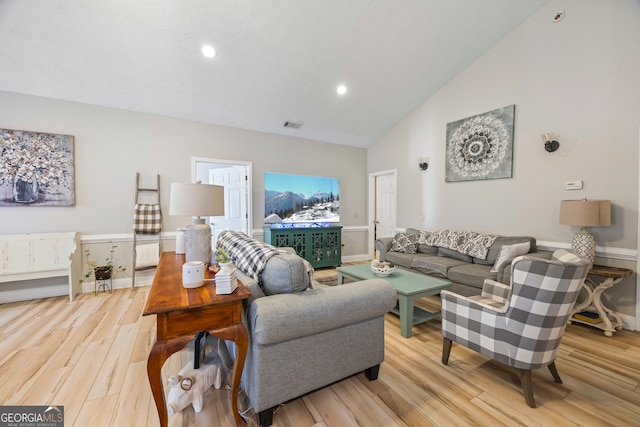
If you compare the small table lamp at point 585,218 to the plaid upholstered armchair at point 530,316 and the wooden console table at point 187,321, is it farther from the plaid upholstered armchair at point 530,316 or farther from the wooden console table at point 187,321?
the wooden console table at point 187,321

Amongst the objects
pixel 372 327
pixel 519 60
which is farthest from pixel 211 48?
pixel 519 60

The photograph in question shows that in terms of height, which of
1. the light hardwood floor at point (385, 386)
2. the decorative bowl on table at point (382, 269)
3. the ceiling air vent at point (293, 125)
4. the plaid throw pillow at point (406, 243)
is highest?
the ceiling air vent at point (293, 125)

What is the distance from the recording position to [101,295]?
138 inches

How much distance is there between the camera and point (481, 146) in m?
3.71

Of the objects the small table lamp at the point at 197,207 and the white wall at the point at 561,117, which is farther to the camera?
the white wall at the point at 561,117

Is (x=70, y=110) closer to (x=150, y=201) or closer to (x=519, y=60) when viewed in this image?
(x=150, y=201)

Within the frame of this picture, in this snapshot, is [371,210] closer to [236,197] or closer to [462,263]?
[462,263]

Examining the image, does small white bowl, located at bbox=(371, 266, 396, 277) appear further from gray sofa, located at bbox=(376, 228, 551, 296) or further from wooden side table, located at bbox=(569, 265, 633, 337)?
wooden side table, located at bbox=(569, 265, 633, 337)

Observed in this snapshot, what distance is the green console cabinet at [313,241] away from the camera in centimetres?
451

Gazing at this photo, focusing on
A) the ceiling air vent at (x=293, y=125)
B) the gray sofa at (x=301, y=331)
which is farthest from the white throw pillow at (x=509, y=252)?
the ceiling air vent at (x=293, y=125)

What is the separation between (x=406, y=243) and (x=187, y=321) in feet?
11.5

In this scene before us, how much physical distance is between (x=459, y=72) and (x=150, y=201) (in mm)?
5133

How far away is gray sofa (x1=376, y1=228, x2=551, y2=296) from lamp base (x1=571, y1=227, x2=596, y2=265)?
25cm

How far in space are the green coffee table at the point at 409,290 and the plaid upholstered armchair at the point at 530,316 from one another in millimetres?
648
